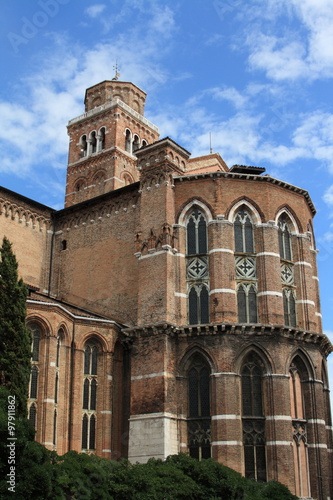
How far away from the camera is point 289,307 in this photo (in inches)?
1195

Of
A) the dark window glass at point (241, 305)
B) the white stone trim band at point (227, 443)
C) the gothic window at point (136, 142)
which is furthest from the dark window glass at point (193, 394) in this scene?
the gothic window at point (136, 142)

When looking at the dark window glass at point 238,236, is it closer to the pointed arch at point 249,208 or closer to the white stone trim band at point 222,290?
the pointed arch at point 249,208

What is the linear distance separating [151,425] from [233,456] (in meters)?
3.69

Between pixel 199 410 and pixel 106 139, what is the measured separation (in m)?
33.5

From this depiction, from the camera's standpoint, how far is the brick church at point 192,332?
27125mm

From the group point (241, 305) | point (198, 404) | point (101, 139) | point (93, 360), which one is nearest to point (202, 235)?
point (241, 305)

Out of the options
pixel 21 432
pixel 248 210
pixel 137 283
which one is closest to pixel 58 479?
pixel 21 432

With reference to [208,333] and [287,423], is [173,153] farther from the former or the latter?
[287,423]

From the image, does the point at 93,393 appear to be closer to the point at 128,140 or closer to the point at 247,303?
the point at 247,303

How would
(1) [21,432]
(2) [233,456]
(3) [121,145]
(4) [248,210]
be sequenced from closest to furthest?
1. (1) [21,432]
2. (2) [233,456]
3. (4) [248,210]
4. (3) [121,145]

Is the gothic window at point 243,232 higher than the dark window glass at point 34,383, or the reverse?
the gothic window at point 243,232

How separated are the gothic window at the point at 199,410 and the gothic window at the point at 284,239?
22.8 ft

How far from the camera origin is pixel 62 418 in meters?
27.3

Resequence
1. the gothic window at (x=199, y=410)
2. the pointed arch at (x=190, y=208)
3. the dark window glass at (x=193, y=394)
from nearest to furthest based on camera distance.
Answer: the gothic window at (x=199, y=410), the dark window glass at (x=193, y=394), the pointed arch at (x=190, y=208)
